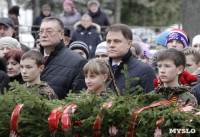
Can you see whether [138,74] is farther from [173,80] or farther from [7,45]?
[7,45]

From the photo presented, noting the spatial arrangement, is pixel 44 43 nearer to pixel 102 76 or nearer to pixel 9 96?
pixel 102 76

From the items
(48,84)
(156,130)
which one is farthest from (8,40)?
(156,130)

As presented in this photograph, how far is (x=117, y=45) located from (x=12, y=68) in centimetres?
180

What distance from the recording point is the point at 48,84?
717 centimetres

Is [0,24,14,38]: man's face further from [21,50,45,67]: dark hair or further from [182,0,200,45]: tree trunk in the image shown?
[182,0,200,45]: tree trunk

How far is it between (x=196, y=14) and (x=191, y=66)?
387 centimetres

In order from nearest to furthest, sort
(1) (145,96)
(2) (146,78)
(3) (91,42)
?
(1) (145,96)
(2) (146,78)
(3) (91,42)

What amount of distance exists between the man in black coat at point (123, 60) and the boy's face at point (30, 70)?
3.26 feet

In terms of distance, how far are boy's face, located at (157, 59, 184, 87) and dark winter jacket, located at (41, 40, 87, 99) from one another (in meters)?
1.67

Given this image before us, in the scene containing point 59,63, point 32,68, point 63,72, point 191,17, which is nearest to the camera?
point 32,68

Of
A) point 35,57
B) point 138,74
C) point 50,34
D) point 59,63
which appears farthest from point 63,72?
point 138,74

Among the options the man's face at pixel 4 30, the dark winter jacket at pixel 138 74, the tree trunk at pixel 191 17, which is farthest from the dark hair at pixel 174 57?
the tree trunk at pixel 191 17

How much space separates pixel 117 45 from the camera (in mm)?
6781

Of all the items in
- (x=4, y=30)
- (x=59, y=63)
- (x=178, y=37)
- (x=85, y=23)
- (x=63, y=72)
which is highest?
(x=85, y=23)
